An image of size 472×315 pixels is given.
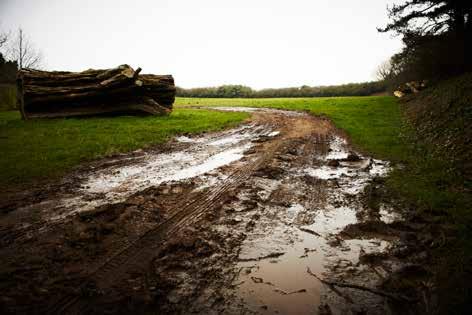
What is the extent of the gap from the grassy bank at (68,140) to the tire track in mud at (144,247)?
304 centimetres

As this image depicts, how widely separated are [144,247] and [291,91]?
136 ft

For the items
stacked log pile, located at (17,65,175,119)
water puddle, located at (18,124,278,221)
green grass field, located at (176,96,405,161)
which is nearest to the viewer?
water puddle, located at (18,124,278,221)

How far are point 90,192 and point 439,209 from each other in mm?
5159

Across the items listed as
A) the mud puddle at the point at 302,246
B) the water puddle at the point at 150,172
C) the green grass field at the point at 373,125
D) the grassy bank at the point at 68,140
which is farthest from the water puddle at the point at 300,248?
the grassy bank at the point at 68,140

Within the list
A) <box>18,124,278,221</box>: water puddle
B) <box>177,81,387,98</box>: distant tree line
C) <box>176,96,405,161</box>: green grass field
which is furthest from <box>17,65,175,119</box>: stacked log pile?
<box>177,81,387,98</box>: distant tree line

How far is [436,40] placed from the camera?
1520cm

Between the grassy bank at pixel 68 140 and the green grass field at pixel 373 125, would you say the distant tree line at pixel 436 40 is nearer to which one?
the green grass field at pixel 373 125

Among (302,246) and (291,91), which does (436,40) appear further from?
(291,91)

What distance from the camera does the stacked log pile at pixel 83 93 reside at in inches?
483

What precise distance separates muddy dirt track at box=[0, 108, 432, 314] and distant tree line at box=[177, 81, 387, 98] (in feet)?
111

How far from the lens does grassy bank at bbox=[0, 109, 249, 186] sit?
578cm

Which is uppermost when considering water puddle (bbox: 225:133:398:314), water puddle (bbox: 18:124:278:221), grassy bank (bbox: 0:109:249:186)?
grassy bank (bbox: 0:109:249:186)

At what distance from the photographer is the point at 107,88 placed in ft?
42.0

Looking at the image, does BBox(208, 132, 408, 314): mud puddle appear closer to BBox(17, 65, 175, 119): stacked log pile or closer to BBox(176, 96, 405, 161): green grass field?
BBox(176, 96, 405, 161): green grass field
